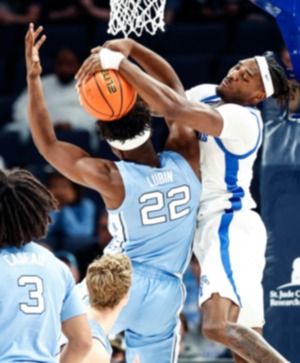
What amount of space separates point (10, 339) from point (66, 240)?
4.88 m

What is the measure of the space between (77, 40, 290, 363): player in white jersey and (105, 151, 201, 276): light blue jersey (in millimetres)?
152

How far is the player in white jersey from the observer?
18.2 ft

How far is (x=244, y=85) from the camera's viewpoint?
19.6 feet

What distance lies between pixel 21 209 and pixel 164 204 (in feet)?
4.92

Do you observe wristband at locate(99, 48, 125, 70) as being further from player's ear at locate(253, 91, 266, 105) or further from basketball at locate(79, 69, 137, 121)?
player's ear at locate(253, 91, 266, 105)

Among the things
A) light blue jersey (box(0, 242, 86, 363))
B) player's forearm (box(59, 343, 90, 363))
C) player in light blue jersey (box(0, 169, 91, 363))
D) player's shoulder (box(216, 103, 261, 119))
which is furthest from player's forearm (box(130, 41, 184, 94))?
player's forearm (box(59, 343, 90, 363))

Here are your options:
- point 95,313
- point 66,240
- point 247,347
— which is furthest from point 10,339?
point 66,240

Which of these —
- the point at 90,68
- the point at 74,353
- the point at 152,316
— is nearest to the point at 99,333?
the point at 74,353

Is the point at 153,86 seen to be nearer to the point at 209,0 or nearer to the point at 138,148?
the point at 138,148

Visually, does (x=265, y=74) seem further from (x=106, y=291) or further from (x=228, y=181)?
(x=106, y=291)

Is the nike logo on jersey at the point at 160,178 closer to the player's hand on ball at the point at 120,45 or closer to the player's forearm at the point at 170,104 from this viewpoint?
the player's forearm at the point at 170,104

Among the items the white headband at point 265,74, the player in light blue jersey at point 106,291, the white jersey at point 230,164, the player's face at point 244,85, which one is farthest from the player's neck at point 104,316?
the white headband at point 265,74

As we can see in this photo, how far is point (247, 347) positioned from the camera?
17.9 feet

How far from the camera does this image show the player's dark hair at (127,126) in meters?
5.70
